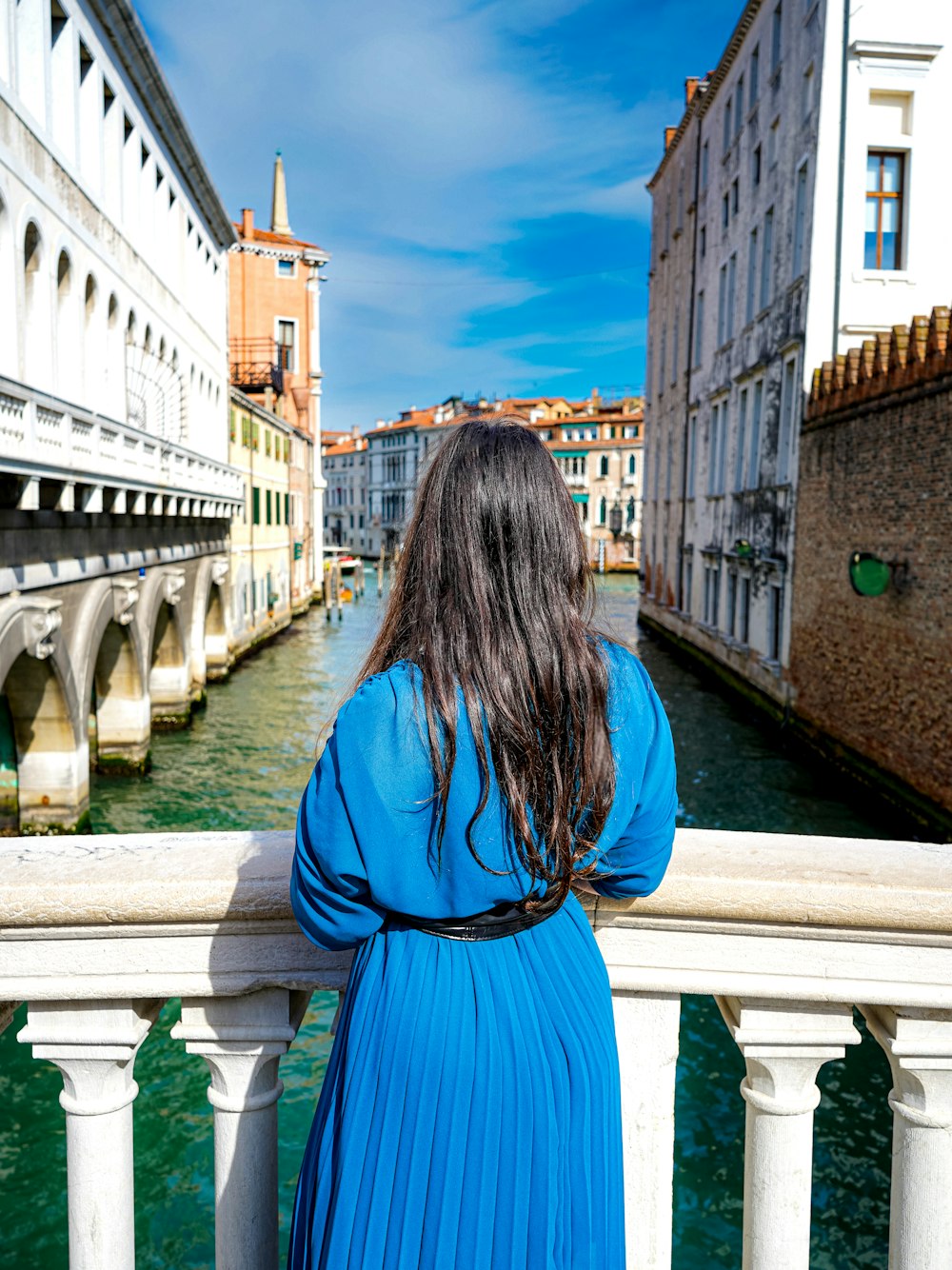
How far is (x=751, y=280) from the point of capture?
1992cm

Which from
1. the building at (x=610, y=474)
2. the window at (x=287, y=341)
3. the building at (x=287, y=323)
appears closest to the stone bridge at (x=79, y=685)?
the building at (x=287, y=323)

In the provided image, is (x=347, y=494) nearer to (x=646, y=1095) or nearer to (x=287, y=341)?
(x=287, y=341)

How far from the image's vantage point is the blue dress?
124cm

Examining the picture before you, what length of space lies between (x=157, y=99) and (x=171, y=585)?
727 centimetres

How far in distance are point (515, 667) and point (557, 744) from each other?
109 millimetres

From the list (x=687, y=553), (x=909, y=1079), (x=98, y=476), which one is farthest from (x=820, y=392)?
(x=909, y=1079)

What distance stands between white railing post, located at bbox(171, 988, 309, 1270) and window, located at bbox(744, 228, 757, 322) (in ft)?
64.9

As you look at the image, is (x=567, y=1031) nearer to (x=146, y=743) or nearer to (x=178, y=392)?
(x=146, y=743)

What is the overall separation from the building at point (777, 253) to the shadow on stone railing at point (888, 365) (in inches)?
47.6

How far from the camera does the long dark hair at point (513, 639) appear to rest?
127 centimetres

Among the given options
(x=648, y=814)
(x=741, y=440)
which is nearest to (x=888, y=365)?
(x=741, y=440)

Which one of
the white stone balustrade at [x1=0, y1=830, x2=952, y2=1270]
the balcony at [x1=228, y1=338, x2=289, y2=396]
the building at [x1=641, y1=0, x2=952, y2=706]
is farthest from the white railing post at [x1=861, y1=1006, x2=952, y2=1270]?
the balcony at [x1=228, y1=338, x2=289, y2=396]

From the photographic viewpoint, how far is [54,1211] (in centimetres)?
517

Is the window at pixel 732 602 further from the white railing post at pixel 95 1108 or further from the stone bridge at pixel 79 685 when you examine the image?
the white railing post at pixel 95 1108
